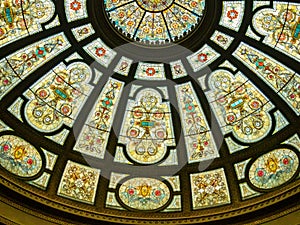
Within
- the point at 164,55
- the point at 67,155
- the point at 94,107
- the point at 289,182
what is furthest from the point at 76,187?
the point at 289,182

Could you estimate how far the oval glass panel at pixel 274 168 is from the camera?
16844mm

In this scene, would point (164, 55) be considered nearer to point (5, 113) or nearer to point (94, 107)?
point (94, 107)

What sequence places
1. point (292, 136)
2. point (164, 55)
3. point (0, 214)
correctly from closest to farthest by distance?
point (0, 214), point (292, 136), point (164, 55)

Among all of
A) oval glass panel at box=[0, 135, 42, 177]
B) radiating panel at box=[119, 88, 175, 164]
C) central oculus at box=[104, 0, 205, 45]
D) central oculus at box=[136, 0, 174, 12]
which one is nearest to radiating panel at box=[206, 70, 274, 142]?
radiating panel at box=[119, 88, 175, 164]

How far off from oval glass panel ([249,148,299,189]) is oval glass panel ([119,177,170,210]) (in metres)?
2.73

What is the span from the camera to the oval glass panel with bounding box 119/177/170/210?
17.6 meters

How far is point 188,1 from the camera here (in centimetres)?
1811

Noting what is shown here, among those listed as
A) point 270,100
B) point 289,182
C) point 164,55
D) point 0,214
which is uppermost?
point 164,55

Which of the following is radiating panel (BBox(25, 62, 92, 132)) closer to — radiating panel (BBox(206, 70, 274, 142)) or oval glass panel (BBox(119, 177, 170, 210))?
oval glass panel (BBox(119, 177, 170, 210))

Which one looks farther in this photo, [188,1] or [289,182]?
Result: [188,1]

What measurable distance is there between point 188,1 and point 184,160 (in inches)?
195

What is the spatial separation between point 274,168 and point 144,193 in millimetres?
3971

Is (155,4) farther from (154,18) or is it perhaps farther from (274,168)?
(274,168)

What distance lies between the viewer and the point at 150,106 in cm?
1903
